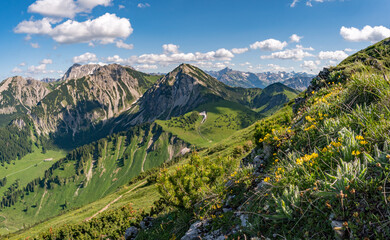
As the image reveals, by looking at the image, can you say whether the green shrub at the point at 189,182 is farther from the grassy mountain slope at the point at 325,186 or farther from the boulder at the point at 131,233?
the boulder at the point at 131,233

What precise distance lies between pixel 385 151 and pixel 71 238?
31384 mm

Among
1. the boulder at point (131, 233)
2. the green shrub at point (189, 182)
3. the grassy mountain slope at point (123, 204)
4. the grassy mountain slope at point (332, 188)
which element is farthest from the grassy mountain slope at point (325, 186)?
the grassy mountain slope at point (123, 204)

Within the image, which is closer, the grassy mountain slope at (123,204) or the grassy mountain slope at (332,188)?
the grassy mountain slope at (332,188)

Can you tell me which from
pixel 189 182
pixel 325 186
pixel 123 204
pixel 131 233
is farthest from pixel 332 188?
pixel 123 204

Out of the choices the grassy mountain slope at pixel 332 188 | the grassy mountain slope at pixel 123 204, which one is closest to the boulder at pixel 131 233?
the grassy mountain slope at pixel 123 204

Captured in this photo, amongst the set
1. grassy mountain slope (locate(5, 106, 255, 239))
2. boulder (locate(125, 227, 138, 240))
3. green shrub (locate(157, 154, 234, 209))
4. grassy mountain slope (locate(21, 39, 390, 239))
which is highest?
grassy mountain slope (locate(21, 39, 390, 239))

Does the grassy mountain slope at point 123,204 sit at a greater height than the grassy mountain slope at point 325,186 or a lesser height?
lesser

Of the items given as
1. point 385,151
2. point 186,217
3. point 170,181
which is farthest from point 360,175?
point 170,181

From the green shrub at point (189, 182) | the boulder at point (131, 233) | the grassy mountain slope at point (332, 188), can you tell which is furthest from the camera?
the boulder at point (131, 233)

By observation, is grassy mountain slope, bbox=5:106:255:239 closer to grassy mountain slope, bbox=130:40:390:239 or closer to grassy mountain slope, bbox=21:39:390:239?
grassy mountain slope, bbox=21:39:390:239

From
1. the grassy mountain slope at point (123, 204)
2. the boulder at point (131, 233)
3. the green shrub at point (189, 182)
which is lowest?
the grassy mountain slope at point (123, 204)

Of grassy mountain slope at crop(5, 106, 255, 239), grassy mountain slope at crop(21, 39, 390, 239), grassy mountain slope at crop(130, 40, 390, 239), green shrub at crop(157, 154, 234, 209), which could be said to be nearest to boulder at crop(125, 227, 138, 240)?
grassy mountain slope at crop(5, 106, 255, 239)

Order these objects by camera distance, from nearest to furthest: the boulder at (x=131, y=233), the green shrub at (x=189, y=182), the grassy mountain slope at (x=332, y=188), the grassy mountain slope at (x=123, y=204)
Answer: the grassy mountain slope at (x=332, y=188), the green shrub at (x=189, y=182), the boulder at (x=131, y=233), the grassy mountain slope at (x=123, y=204)

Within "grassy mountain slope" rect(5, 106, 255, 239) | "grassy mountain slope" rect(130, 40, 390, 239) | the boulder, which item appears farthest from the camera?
"grassy mountain slope" rect(5, 106, 255, 239)
